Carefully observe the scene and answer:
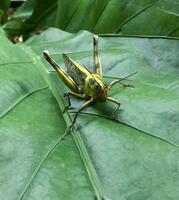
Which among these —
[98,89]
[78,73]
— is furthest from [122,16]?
[98,89]

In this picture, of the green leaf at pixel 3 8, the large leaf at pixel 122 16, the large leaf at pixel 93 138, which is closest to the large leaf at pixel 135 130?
the large leaf at pixel 93 138

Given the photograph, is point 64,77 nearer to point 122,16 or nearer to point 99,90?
point 99,90

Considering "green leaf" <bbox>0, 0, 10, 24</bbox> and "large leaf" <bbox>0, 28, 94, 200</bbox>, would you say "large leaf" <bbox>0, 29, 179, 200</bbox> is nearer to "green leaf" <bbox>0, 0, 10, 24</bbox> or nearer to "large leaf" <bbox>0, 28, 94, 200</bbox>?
"large leaf" <bbox>0, 28, 94, 200</bbox>

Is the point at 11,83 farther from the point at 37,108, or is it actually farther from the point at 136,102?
the point at 136,102

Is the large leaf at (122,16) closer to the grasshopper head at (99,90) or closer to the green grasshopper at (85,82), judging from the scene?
the green grasshopper at (85,82)

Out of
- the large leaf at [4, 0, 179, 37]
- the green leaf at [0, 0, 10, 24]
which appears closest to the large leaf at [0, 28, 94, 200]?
the large leaf at [4, 0, 179, 37]

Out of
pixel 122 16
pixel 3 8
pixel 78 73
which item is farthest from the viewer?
pixel 3 8

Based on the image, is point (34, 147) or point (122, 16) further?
point (122, 16)

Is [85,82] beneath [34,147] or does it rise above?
beneath
